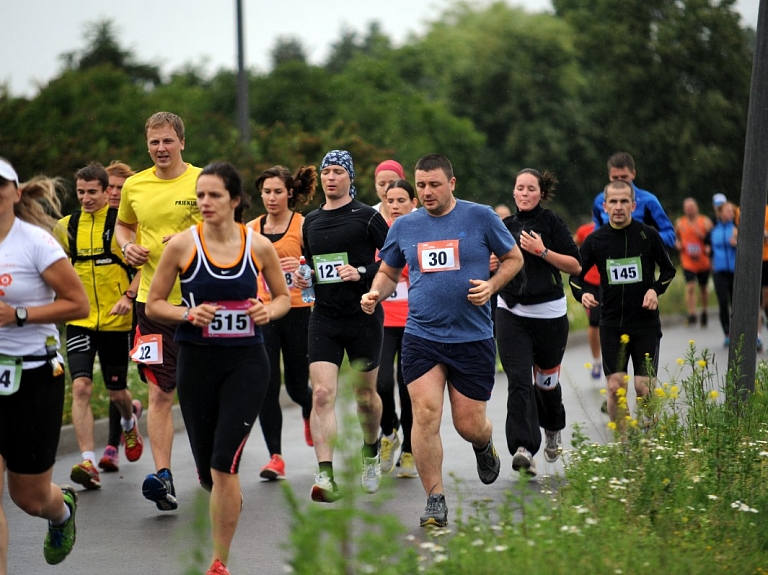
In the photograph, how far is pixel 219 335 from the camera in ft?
21.0

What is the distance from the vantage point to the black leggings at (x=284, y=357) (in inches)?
383

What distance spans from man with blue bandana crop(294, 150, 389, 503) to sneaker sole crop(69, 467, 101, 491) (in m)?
1.77

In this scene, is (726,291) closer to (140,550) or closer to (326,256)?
(326,256)

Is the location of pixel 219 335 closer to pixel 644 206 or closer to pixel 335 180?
pixel 335 180

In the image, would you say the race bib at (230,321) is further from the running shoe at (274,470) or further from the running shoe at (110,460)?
the running shoe at (110,460)

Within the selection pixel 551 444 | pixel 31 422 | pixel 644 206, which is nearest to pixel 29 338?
pixel 31 422

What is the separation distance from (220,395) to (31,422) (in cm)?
90

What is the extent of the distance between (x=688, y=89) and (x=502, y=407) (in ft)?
137

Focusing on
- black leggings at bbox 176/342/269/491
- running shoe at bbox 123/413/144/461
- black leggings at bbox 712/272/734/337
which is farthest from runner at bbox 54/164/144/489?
black leggings at bbox 712/272/734/337

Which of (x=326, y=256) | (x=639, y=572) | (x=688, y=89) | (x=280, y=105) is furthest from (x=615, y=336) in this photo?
(x=688, y=89)

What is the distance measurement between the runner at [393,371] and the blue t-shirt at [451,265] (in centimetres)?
194

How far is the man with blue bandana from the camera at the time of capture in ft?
29.2

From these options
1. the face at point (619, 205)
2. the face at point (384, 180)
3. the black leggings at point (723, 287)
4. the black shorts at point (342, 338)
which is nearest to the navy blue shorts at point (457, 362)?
the black shorts at point (342, 338)

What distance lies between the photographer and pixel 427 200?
25.9 ft
